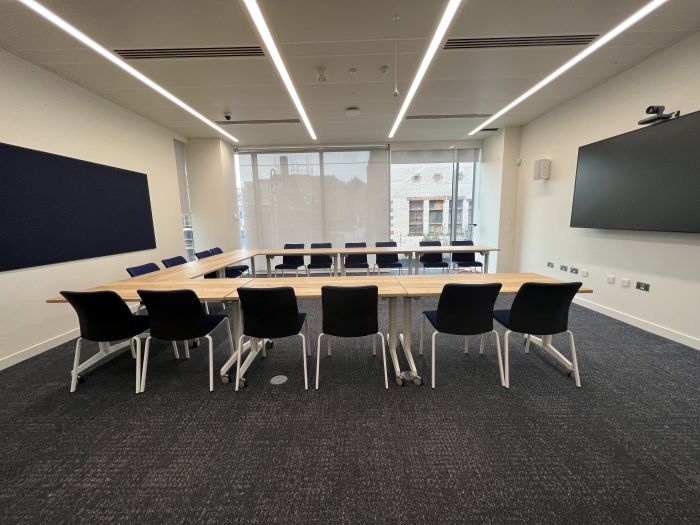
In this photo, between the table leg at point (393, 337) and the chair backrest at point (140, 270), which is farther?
the chair backrest at point (140, 270)

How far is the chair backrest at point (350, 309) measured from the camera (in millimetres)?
2143

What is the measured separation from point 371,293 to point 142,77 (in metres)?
3.74

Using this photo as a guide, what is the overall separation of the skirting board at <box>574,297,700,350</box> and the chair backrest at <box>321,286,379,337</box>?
3325 millimetres

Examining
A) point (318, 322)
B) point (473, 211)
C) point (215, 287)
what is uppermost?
point (473, 211)

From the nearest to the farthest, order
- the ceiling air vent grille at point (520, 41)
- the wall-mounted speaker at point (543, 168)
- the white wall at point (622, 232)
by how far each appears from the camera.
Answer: the ceiling air vent grille at point (520, 41), the white wall at point (622, 232), the wall-mounted speaker at point (543, 168)

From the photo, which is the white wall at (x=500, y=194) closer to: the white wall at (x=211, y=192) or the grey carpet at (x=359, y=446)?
the grey carpet at (x=359, y=446)

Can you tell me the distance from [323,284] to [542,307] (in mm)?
1849

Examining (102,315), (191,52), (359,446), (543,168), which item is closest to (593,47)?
(543,168)

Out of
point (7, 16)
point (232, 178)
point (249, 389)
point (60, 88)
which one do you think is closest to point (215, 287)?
point (249, 389)

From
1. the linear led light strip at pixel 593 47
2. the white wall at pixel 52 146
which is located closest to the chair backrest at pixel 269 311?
the white wall at pixel 52 146

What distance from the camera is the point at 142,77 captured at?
326 cm

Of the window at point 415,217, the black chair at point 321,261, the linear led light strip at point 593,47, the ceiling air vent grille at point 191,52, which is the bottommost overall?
the black chair at point 321,261

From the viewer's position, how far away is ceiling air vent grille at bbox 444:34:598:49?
8.71 ft

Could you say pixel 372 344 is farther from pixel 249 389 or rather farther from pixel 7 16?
pixel 7 16
